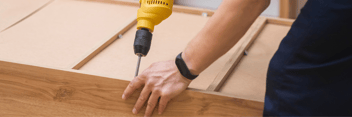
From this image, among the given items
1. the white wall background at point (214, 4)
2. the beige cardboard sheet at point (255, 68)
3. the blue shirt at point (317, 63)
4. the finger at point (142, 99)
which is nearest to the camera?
the blue shirt at point (317, 63)

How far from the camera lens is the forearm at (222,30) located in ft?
2.19

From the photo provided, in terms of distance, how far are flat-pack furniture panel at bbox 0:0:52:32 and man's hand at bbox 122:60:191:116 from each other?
0.80 metres

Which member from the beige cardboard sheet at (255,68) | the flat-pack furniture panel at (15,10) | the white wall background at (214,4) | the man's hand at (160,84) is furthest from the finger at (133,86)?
the white wall background at (214,4)

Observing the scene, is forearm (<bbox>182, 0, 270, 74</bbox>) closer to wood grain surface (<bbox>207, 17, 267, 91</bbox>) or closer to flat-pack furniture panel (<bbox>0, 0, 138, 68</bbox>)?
wood grain surface (<bbox>207, 17, 267, 91</bbox>)

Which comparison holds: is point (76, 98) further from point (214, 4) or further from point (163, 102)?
point (214, 4)

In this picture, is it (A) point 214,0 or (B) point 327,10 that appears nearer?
(B) point 327,10

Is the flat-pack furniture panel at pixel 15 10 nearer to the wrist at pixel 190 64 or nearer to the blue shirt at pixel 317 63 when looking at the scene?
the wrist at pixel 190 64

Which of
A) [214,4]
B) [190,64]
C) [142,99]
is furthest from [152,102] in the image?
[214,4]

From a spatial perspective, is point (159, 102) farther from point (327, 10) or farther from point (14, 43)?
point (14, 43)

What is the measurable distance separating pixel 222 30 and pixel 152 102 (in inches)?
10.2

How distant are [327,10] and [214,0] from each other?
132 cm

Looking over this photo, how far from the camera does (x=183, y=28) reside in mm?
1311

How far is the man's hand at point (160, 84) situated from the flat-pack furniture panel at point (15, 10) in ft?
2.64

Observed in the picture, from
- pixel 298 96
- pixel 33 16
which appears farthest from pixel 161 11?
pixel 33 16
